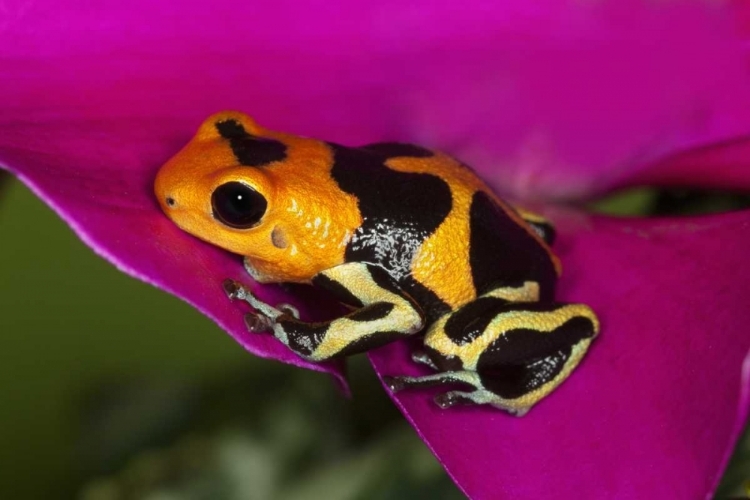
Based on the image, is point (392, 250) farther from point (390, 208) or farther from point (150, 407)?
point (150, 407)

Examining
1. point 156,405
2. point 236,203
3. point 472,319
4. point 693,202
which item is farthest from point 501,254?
point 156,405

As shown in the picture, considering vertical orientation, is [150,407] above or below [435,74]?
below

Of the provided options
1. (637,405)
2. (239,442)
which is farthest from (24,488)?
(637,405)

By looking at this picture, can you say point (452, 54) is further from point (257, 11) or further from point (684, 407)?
point (684, 407)

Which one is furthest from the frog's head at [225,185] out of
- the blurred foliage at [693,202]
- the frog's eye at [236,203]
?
the blurred foliage at [693,202]

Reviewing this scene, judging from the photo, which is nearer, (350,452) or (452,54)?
(452,54)

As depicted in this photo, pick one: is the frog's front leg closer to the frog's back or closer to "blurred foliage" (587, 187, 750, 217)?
the frog's back
